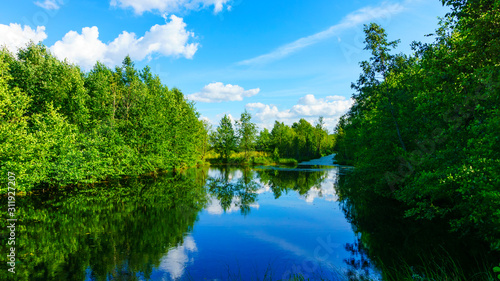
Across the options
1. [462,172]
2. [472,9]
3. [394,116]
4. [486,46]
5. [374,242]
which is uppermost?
[472,9]

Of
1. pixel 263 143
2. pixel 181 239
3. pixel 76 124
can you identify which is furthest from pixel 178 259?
pixel 263 143

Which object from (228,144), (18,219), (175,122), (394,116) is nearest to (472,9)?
(394,116)

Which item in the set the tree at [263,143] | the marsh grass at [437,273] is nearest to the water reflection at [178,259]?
the marsh grass at [437,273]

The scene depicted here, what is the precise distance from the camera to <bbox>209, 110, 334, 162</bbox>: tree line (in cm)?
8081

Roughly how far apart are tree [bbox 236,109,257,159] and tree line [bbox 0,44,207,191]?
106ft

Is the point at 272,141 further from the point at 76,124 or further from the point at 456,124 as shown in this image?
the point at 456,124

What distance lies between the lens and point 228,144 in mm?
80062

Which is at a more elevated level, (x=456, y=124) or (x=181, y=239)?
(x=456, y=124)

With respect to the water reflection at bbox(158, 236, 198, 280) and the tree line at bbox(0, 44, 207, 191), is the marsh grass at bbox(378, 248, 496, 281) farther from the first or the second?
the tree line at bbox(0, 44, 207, 191)

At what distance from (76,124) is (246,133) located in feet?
184

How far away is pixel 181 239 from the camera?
13688 mm

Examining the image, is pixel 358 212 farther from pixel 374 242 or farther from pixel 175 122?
pixel 175 122

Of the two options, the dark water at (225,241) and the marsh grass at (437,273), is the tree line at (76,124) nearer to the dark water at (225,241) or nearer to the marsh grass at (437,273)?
the dark water at (225,241)

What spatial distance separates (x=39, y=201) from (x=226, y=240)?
1850 centimetres
